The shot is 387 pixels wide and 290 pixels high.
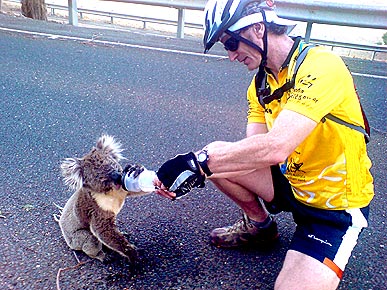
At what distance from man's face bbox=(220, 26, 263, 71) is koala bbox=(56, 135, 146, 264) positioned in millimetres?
858

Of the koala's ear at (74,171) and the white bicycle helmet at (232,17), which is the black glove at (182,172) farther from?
the white bicycle helmet at (232,17)

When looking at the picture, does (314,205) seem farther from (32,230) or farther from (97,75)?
(97,75)

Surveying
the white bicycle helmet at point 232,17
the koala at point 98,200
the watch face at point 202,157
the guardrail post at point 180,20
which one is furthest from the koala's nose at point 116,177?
the guardrail post at point 180,20

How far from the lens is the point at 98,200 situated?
2.68 m

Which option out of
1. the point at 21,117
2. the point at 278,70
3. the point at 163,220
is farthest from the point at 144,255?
the point at 21,117

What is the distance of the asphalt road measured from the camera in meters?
2.75

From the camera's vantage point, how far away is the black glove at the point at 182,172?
2311 mm

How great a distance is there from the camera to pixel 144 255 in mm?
2887

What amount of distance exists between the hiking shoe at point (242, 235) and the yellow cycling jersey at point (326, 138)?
461 millimetres

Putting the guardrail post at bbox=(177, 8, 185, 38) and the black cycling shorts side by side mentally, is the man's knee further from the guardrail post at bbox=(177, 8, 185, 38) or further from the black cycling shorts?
the guardrail post at bbox=(177, 8, 185, 38)

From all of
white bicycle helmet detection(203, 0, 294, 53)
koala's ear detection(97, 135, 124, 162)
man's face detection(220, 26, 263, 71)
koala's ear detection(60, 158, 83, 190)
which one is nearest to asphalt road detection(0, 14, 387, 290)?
koala's ear detection(60, 158, 83, 190)

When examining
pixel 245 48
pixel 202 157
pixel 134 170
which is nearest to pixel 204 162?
pixel 202 157

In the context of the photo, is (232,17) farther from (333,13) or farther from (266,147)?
(333,13)

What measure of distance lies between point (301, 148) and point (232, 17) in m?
0.83
